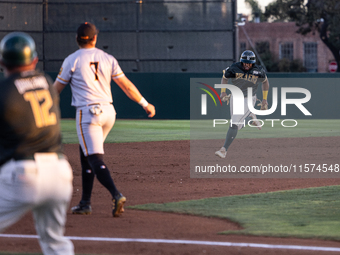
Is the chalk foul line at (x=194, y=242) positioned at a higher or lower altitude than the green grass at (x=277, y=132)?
higher

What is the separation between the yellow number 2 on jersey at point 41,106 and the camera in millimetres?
3131

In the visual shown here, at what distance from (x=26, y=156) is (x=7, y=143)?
138mm

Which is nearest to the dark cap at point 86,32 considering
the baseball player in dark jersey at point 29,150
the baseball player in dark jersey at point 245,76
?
the baseball player in dark jersey at point 29,150

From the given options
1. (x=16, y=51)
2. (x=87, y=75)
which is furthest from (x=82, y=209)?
(x=16, y=51)

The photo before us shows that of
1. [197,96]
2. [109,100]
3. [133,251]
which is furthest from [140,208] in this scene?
[197,96]

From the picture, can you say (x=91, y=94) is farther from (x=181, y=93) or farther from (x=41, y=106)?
(x=181, y=93)

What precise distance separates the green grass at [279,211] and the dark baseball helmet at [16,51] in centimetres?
280

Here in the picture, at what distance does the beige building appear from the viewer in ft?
216

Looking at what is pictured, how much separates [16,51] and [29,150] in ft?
1.86

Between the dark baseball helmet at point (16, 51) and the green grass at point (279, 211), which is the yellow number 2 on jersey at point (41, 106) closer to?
the dark baseball helmet at point (16, 51)

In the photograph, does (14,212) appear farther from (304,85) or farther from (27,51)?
(304,85)

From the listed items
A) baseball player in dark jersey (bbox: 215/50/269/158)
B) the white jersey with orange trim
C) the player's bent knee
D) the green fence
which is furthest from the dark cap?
the green fence

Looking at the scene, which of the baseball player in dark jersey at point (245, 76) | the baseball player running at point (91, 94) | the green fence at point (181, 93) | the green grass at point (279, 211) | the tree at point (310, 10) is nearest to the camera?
the green grass at point (279, 211)

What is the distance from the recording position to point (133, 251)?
14.8 feet
